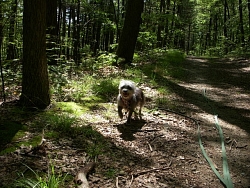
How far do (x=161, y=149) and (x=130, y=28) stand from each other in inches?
324

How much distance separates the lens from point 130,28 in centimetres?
1164

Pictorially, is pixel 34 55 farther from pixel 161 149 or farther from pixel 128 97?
pixel 161 149

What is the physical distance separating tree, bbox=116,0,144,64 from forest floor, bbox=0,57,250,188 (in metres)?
4.49

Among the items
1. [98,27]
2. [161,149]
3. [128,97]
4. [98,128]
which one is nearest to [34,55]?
[98,128]

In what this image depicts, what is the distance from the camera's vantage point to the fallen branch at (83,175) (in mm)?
3079

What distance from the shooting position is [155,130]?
531 cm

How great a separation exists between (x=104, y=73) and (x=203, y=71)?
5481 mm

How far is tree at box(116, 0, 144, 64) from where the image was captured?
11.5m

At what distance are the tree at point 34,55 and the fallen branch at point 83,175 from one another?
2.57 meters

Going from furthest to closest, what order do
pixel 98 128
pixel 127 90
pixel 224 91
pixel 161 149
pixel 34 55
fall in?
pixel 224 91
pixel 34 55
pixel 98 128
pixel 127 90
pixel 161 149

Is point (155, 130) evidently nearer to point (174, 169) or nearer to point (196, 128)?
point (196, 128)

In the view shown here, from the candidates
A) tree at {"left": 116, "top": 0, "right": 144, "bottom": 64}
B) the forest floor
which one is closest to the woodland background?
the forest floor

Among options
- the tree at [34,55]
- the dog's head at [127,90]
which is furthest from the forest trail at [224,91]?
the tree at [34,55]

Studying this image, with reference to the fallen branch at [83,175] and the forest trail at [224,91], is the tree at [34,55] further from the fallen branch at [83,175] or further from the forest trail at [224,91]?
the forest trail at [224,91]
